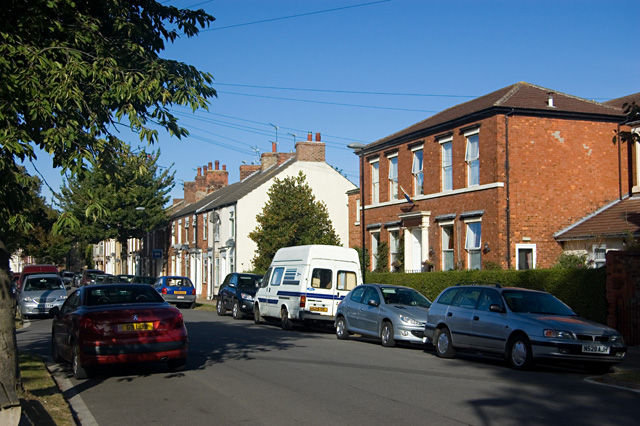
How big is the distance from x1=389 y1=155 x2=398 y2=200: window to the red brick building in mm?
2220

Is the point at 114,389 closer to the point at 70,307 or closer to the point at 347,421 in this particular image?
the point at 70,307

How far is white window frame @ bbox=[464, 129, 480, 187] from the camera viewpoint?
27086 millimetres

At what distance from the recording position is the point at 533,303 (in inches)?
567

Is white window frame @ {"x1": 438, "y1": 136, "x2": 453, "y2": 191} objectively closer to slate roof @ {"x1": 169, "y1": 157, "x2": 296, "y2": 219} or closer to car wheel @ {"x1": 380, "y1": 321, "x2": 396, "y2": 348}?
car wheel @ {"x1": 380, "y1": 321, "x2": 396, "y2": 348}

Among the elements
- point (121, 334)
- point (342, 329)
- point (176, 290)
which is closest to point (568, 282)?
point (342, 329)

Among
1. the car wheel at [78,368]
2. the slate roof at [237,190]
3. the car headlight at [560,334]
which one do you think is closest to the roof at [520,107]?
the car headlight at [560,334]

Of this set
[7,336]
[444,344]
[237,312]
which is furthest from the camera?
[237,312]

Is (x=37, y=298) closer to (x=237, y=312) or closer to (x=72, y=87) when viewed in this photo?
(x=237, y=312)

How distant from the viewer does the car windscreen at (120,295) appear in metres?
12.8

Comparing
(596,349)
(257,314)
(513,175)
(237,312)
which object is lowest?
(237,312)

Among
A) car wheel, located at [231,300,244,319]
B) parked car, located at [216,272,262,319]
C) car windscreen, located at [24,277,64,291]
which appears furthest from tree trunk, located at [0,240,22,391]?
car windscreen, located at [24,277,64,291]

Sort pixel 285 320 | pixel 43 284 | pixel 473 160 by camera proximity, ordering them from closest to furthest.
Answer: pixel 285 320 < pixel 473 160 < pixel 43 284

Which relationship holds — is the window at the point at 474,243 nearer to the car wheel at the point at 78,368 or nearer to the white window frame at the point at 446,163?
the white window frame at the point at 446,163

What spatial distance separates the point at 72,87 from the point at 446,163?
2140 cm
